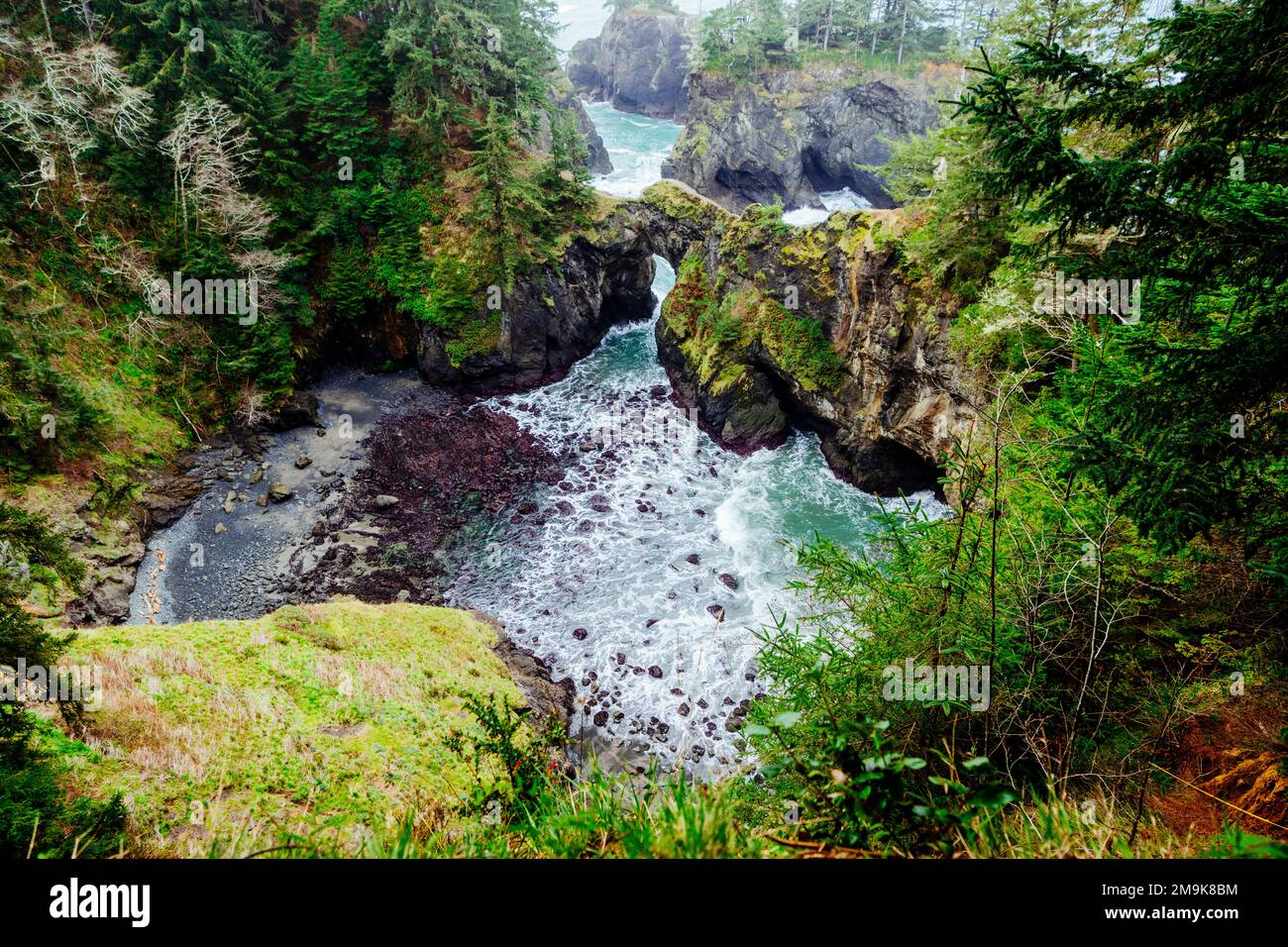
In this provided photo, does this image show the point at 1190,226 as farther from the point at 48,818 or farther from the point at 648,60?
the point at 648,60

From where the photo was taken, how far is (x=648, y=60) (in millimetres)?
69625

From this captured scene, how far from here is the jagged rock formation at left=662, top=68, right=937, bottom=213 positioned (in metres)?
47.6

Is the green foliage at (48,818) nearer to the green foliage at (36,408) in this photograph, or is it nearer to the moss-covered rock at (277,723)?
the moss-covered rock at (277,723)

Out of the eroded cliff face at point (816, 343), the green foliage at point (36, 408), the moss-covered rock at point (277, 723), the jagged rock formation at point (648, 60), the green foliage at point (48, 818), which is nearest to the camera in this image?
the green foliage at point (48, 818)

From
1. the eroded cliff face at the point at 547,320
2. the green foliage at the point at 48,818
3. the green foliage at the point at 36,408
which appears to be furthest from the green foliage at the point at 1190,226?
the eroded cliff face at the point at 547,320

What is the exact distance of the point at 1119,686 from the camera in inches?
200

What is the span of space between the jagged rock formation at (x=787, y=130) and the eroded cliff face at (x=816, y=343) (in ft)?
85.8

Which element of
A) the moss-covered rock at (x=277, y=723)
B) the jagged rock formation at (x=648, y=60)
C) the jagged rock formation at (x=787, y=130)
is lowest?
the moss-covered rock at (x=277, y=723)

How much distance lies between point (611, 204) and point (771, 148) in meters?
28.9

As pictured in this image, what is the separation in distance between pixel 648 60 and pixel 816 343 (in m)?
69.3

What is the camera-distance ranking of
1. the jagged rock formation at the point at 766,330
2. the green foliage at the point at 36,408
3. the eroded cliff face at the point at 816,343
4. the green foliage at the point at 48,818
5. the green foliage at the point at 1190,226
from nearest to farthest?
the green foliage at the point at 1190,226
the green foliage at the point at 48,818
the green foliage at the point at 36,408
the eroded cliff face at the point at 816,343
the jagged rock formation at the point at 766,330

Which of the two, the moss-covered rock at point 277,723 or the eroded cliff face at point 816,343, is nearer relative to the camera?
the moss-covered rock at point 277,723

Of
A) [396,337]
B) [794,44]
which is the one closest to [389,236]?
[396,337]

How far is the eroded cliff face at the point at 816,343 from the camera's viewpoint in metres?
16.7
